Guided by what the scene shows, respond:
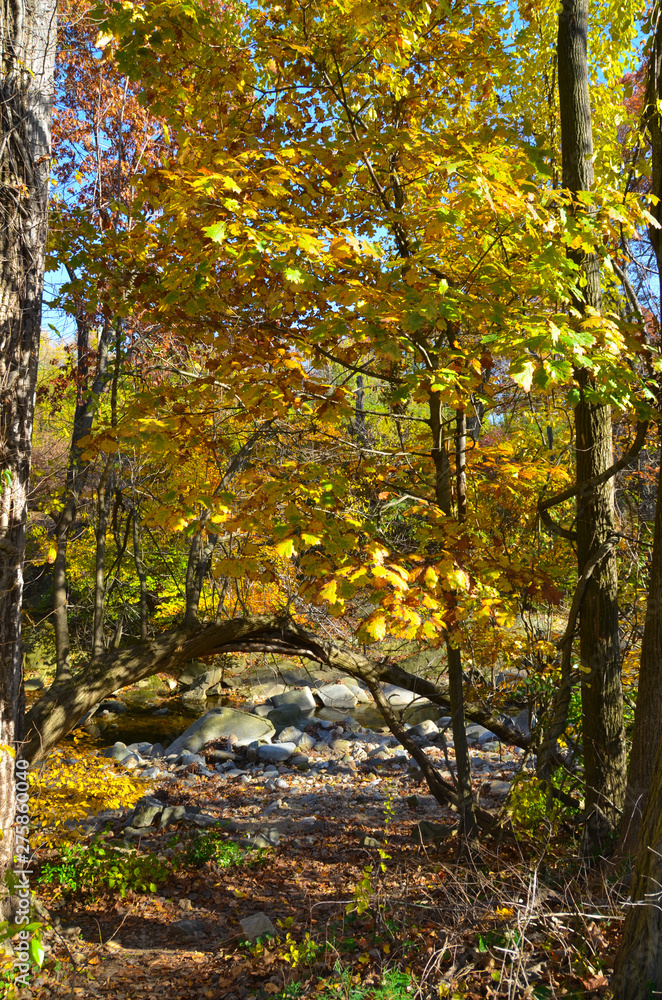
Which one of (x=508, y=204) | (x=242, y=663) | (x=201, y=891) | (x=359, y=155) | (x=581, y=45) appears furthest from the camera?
(x=242, y=663)

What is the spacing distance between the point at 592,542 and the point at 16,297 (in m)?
4.16

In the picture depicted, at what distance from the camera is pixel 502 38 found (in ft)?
15.4

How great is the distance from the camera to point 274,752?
953cm

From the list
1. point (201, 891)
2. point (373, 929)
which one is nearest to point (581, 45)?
point (373, 929)

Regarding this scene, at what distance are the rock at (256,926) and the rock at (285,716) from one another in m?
6.40

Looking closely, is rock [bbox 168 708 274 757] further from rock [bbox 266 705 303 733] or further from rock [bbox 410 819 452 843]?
rock [bbox 410 819 452 843]

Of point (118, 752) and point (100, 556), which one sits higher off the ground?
point (100, 556)

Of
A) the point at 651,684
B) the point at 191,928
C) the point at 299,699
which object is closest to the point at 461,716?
the point at 651,684

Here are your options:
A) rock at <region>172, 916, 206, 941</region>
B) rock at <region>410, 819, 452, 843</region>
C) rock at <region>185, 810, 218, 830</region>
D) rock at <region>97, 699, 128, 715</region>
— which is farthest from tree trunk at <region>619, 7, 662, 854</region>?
rock at <region>97, 699, 128, 715</region>

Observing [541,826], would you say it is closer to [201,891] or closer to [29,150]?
[201,891]

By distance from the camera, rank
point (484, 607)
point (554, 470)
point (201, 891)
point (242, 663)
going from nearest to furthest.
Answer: point (484, 607) → point (554, 470) → point (201, 891) → point (242, 663)

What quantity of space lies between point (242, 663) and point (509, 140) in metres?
11.7

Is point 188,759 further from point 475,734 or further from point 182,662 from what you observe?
point 182,662

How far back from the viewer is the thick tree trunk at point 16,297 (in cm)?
414
